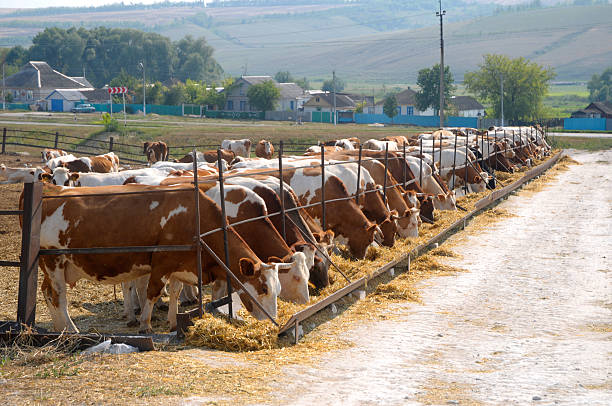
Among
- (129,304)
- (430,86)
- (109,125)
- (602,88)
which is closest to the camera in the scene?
(129,304)

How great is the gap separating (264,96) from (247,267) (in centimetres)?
10155

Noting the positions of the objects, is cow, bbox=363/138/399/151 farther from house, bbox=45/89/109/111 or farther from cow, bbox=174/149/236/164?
house, bbox=45/89/109/111

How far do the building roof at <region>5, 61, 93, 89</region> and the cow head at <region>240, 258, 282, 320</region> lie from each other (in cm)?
13156

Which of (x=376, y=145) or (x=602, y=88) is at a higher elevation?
(x=602, y=88)

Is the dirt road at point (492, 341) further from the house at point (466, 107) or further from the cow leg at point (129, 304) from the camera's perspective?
the house at point (466, 107)

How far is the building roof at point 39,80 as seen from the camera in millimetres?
133500

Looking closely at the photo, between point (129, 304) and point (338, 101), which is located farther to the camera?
point (338, 101)

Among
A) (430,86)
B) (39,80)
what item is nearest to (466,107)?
(430,86)

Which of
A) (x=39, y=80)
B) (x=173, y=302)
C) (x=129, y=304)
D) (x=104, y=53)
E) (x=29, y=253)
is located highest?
(x=104, y=53)

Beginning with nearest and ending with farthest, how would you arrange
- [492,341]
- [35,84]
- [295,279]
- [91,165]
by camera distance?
[492,341]
[295,279]
[91,165]
[35,84]

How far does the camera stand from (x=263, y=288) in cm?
1037

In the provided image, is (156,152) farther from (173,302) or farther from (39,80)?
(39,80)

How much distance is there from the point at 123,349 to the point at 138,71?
173176mm

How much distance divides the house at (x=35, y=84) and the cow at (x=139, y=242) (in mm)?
128881
